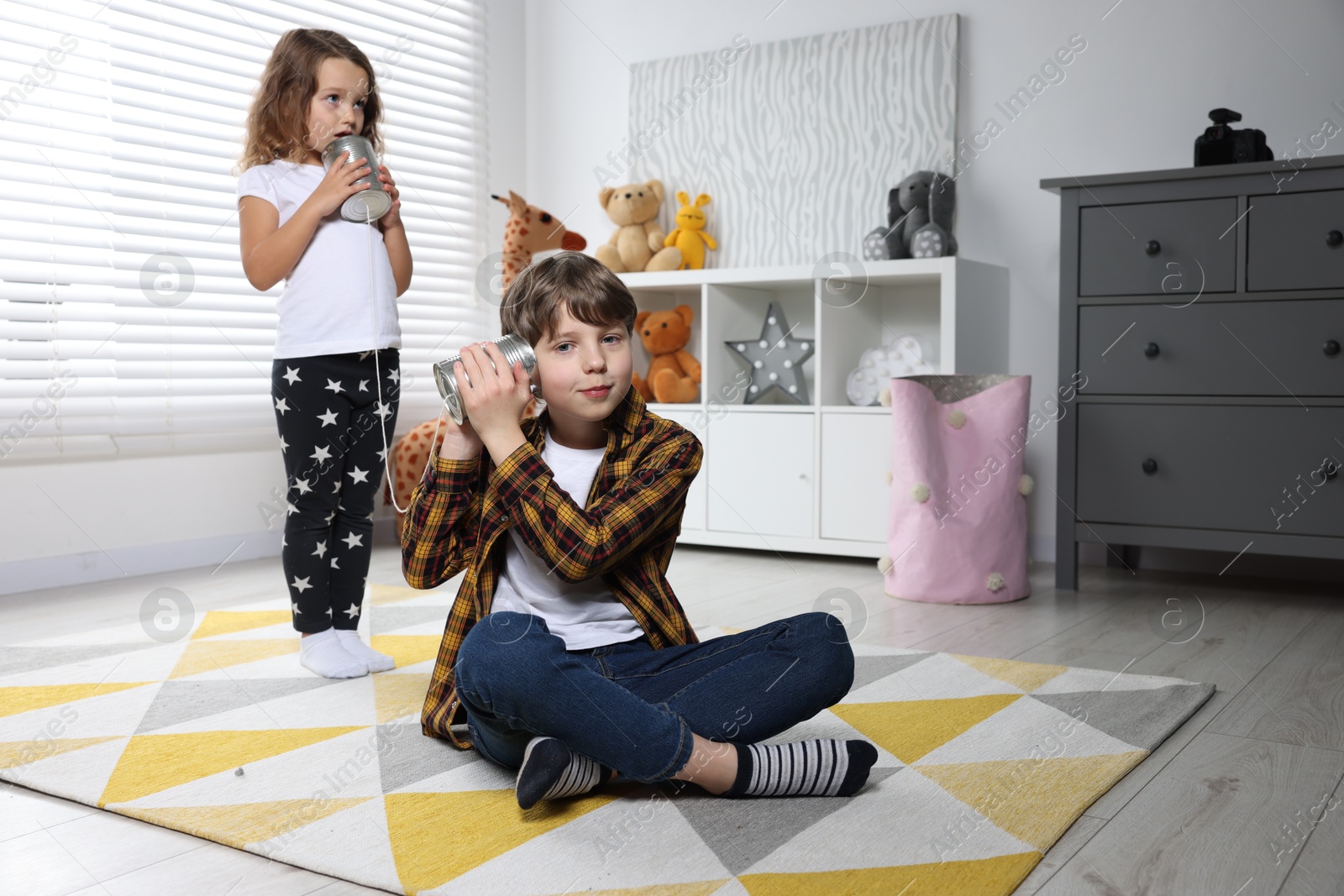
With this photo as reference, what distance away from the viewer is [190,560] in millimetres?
2904

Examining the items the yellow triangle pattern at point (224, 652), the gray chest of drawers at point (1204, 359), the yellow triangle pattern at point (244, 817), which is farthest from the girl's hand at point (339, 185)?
the gray chest of drawers at point (1204, 359)

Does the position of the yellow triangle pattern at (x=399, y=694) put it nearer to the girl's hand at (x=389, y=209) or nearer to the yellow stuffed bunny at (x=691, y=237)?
the girl's hand at (x=389, y=209)

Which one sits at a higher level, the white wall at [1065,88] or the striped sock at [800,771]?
the white wall at [1065,88]

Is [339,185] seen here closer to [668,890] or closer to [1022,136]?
[668,890]

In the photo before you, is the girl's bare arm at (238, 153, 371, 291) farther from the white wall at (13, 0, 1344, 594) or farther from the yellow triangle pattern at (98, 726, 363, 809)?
the white wall at (13, 0, 1344, 594)

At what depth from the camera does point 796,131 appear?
334 centimetres

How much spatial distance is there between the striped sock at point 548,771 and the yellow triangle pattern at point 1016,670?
0.81 meters

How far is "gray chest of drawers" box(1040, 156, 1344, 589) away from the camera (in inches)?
90.5

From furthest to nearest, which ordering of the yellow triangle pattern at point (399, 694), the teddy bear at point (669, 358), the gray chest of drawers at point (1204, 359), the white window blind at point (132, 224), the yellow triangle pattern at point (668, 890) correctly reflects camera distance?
the teddy bear at point (669, 358) → the white window blind at point (132, 224) → the gray chest of drawers at point (1204, 359) → the yellow triangle pattern at point (399, 694) → the yellow triangle pattern at point (668, 890)

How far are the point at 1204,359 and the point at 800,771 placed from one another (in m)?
1.64

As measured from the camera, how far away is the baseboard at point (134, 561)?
257cm

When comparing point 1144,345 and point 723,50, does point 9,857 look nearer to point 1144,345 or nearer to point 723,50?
point 1144,345

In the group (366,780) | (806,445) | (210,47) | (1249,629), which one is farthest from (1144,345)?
(210,47)

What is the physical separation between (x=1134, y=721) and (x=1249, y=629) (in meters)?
0.78
